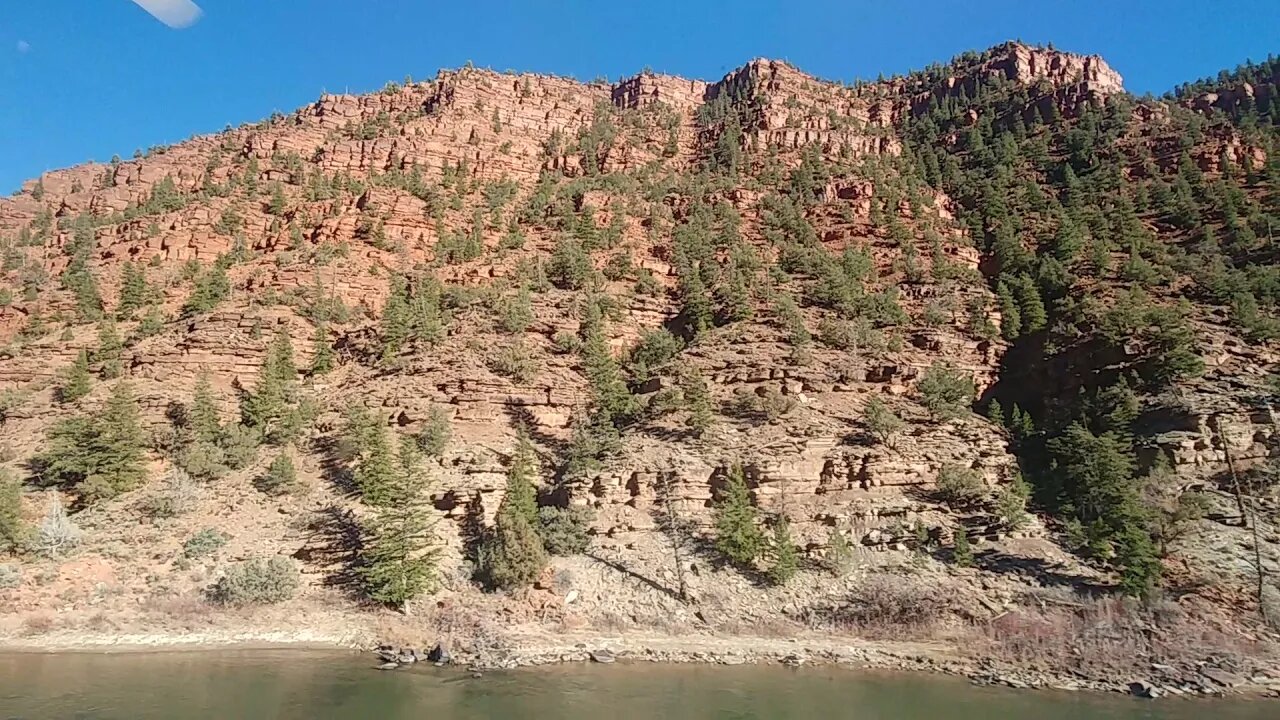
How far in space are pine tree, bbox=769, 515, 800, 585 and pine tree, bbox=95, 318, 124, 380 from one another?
35.5 metres

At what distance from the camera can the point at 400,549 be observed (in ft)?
89.8

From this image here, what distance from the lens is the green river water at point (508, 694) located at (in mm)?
18516

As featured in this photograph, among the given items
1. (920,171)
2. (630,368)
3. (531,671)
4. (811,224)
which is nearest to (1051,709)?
(531,671)

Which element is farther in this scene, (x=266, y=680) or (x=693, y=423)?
(x=693, y=423)

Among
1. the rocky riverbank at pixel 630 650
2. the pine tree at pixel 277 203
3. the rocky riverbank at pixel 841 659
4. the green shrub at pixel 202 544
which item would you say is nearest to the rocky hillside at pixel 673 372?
the green shrub at pixel 202 544

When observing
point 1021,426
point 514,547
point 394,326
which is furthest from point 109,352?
point 1021,426

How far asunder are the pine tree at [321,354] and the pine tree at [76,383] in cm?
1071

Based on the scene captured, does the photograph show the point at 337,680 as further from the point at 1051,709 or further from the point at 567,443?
the point at 1051,709

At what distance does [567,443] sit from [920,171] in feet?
159

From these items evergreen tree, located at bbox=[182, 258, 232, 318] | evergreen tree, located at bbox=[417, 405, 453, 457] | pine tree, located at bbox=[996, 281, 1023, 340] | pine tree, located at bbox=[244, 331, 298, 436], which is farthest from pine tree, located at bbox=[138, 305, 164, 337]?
pine tree, located at bbox=[996, 281, 1023, 340]

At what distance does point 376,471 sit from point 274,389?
10.8m

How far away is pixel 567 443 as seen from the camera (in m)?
36.8

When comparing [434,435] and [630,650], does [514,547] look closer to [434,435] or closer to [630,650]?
[630,650]

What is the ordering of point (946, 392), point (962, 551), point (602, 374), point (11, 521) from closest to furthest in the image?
point (11, 521) < point (962, 551) < point (946, 392) < point (602, 374)
